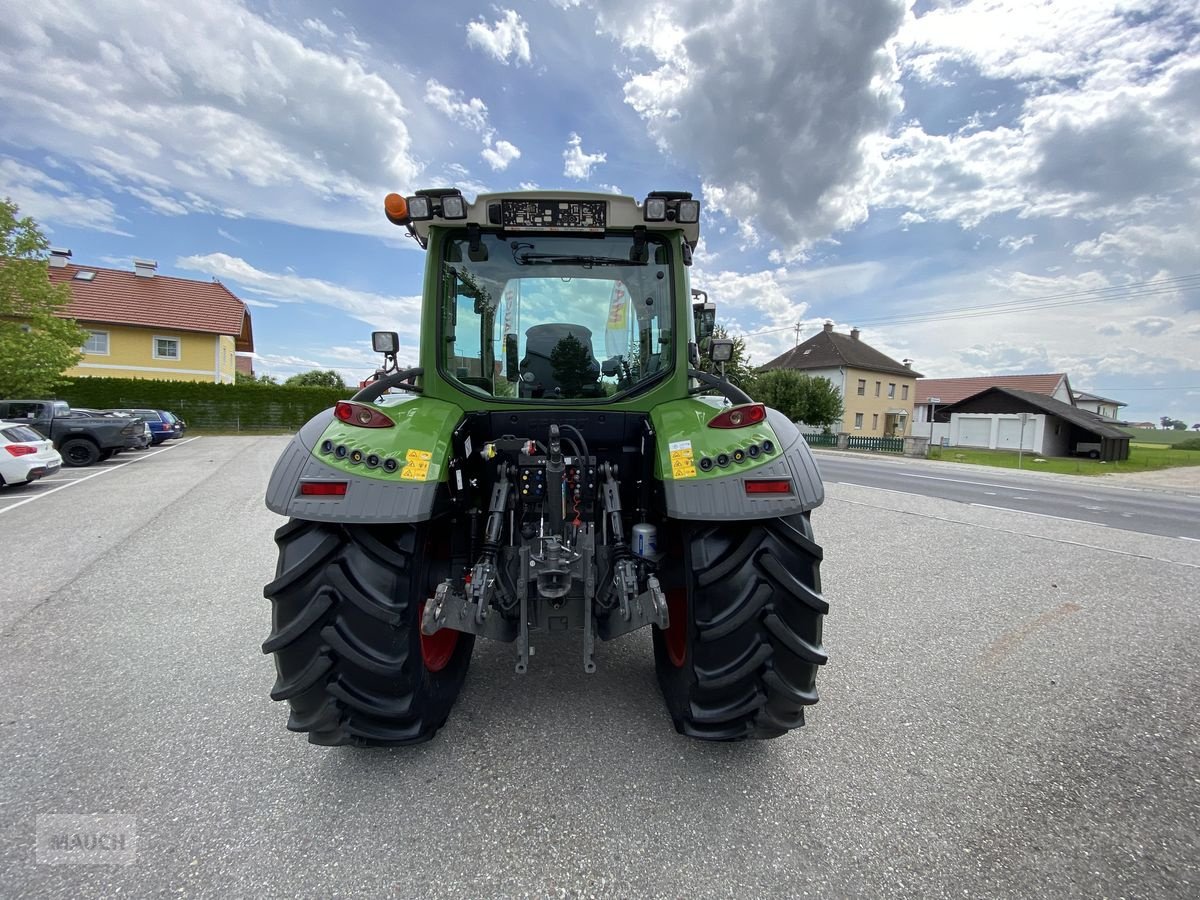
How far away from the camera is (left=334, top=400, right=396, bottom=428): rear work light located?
235 centimetres

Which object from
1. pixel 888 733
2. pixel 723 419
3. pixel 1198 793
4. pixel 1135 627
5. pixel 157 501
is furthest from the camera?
pixel 157 501

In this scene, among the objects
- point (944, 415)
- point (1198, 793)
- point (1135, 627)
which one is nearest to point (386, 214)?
point (1198, 793)

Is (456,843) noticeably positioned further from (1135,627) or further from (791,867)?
(1135,627)

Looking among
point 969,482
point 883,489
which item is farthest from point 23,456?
point 969,482

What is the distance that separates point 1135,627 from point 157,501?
11.8m

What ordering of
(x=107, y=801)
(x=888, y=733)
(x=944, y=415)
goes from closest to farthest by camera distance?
(x=107, y=801)
(x=888, y=733)
(x=944, y=415)

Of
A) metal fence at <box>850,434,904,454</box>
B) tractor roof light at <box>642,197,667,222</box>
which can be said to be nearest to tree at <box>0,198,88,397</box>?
tractor roof light at <box>642,197,667,222</box>

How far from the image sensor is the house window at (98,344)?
2664 centimetres

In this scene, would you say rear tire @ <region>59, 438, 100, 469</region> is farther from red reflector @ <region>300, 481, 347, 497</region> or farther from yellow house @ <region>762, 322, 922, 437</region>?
yellow house @ <region>762, 322, 922, 437</region>

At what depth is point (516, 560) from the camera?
2.54 m

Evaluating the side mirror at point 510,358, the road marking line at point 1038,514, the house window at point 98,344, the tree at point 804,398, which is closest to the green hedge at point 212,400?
the house window at point 98,344

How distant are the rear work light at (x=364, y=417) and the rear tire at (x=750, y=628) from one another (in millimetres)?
1411

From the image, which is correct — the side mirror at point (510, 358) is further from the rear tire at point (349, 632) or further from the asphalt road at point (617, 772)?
the asphalt road at point (617, 772)

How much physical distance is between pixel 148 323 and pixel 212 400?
565 cm
